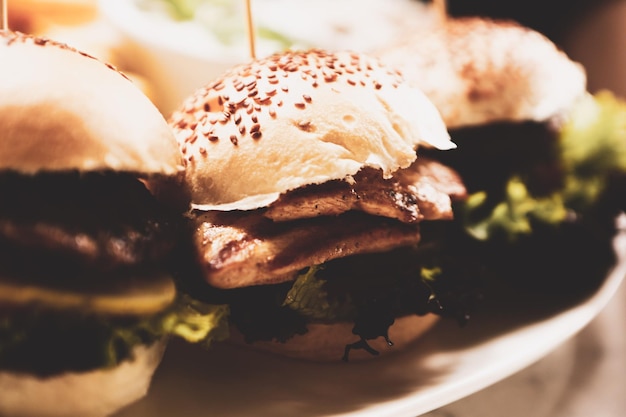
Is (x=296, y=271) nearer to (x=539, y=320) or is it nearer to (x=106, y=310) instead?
(x=106, y=310)

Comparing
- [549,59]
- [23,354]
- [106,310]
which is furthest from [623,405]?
[23,354]

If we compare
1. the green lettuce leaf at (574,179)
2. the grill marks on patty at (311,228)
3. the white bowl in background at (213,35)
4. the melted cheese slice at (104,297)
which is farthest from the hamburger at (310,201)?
the white bowl in background at (213,35)

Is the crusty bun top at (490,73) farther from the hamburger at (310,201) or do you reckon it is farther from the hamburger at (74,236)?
the hamburger at (74,236)

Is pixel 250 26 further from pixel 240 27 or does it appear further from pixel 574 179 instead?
pixel 240 27

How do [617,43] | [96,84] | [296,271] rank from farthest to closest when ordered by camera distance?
[617,43] < [296,271] < [96,84]

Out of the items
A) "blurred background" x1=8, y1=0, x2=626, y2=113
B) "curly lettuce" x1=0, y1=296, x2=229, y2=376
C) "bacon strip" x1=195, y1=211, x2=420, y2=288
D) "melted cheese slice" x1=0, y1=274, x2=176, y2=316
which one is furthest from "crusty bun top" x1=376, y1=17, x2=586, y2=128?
"curly lettuce" x1=0, y1=296, x2=229, y2=376

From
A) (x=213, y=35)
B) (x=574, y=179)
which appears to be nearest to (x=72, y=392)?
(x=574, y=179)
